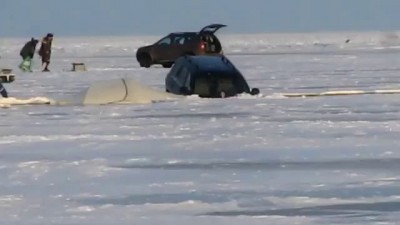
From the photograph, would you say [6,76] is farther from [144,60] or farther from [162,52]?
[162,52]

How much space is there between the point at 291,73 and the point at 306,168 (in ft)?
64.6

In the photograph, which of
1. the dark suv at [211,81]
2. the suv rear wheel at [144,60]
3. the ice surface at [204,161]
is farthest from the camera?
the suv rear wheel at [144,60]

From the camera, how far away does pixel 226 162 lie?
482 inches

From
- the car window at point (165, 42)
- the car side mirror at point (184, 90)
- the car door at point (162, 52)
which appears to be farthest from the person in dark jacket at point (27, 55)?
the car side mirror at point (184, 90)

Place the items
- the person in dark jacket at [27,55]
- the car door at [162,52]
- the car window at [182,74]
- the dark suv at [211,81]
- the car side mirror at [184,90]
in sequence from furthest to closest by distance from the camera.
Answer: the car door at [162,52]
the person in dark jacket at [27,55]
the car window at [182,74]
the car side mirror at [184,90]
the dark suv at [211,81]

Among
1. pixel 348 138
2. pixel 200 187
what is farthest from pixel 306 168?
pixel 348 138

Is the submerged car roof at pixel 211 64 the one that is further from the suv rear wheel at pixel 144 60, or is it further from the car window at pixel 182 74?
the suv rear wheel at pixel 144 60

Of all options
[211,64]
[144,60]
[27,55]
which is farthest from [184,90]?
[144,60]

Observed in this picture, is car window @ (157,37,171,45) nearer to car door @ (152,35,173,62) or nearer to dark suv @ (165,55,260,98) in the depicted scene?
car door @ (152,35,173,62)

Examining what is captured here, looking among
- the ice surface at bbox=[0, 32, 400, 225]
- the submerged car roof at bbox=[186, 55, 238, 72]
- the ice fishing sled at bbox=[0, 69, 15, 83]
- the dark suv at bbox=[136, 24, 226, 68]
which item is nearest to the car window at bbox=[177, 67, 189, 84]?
the submerged car roof at bbox=[186, 55, 238, 72]

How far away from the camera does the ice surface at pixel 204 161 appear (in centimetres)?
910

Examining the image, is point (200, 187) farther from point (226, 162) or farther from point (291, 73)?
point (291, 73)

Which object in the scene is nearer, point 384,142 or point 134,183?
point 134,183

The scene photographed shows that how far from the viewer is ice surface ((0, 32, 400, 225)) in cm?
910
